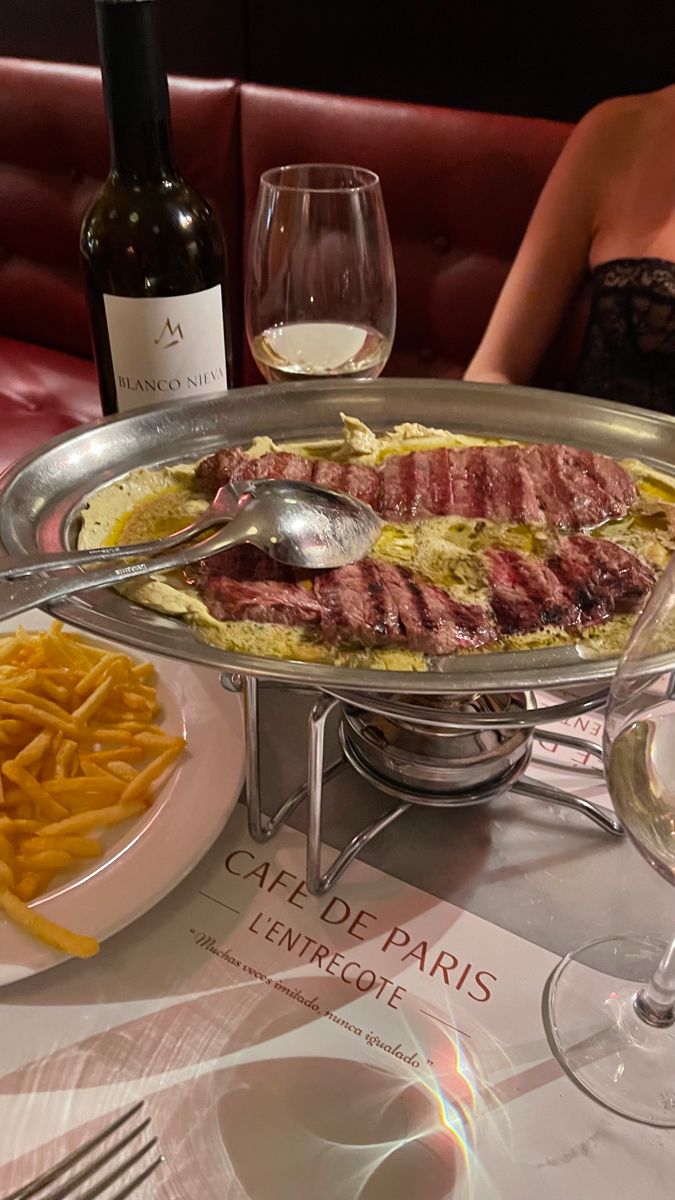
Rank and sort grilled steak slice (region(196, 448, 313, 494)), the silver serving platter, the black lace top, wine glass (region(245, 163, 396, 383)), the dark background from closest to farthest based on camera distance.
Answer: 1. the silver serving platter
2. grilled steak slice (region(196, 448, 313, 494))
3. wine glass (region(245, 163, 396, 383))
4. the black lace top
5. the dark background

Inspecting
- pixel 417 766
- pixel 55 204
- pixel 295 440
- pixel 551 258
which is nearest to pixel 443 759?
pixel 417 766

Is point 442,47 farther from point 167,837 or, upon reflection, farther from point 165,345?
point 167,837

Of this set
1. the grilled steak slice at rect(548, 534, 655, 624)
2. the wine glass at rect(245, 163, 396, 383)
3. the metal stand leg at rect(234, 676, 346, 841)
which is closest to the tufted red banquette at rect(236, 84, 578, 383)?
the wine glass at rect(245, 163, 396, 383)

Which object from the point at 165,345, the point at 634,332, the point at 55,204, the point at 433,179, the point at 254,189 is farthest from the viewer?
the point at 55,204

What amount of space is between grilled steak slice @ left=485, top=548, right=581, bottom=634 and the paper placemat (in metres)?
0.26

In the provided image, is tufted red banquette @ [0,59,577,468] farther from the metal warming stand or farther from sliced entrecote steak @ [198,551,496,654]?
sliced entrecote steak @ [198,551,496,654]

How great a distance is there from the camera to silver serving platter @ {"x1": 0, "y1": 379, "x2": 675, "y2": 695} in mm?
670

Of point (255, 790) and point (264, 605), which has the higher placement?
point (264, 605)

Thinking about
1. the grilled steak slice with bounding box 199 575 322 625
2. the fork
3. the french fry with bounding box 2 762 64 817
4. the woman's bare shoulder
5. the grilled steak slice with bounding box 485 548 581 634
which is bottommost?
the fork

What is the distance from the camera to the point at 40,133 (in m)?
2.54

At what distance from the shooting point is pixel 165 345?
109 cm

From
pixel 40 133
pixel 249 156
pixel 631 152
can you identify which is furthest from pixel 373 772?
pixel 40 133

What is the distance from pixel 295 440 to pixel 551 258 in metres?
1.04

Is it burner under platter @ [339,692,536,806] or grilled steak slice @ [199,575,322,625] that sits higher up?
grilled steak slice @ [199,575,322,625]
